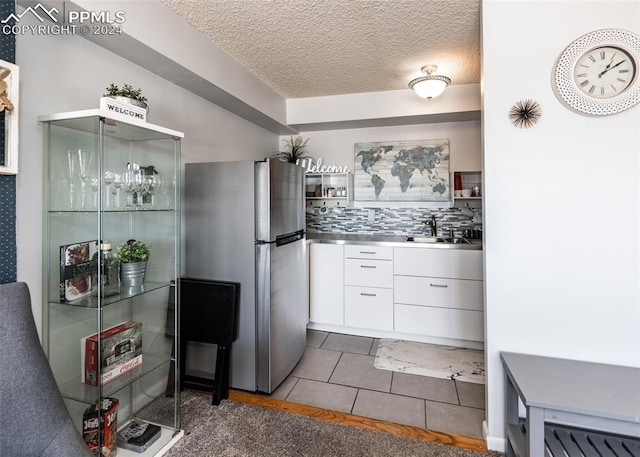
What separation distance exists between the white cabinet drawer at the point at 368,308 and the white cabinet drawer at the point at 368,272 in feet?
0.20

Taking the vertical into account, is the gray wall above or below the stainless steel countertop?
above

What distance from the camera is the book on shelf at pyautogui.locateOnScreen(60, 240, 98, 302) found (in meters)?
1.55

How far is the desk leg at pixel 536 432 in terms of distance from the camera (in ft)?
4.34

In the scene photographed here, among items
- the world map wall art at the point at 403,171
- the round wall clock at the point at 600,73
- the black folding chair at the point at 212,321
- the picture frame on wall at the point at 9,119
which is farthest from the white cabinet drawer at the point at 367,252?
the picture frame on wall at the point at 9,119

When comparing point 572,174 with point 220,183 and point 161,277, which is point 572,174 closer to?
point 220,183

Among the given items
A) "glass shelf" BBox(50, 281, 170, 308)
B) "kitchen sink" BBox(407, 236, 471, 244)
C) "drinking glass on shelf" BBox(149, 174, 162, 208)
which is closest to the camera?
"glass shelf" BBox(50, 281, 170, 308)

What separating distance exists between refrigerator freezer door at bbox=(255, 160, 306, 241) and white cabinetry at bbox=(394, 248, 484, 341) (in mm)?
1227

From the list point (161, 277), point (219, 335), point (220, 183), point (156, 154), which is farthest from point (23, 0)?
point (219, 335)

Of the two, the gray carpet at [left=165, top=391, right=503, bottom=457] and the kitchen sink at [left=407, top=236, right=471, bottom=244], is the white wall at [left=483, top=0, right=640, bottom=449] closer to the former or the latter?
the gray carpet at [left=165, top=391, right=503, bottom=457]

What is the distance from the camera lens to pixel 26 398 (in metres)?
1.07

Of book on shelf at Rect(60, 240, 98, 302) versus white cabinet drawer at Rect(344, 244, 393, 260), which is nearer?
book on shelf at Rect(60, 240, 98, 302)

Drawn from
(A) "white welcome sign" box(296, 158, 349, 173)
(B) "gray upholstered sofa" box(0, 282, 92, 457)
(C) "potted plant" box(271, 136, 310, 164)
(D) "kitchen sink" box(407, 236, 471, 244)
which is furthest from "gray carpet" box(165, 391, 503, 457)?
(C) "potted plant" box(271, 136, 310, 164)
